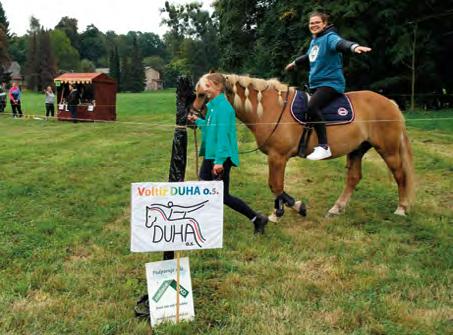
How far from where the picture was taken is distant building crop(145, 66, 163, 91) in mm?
119625

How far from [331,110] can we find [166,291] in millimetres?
3409

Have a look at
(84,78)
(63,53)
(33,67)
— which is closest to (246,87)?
(84,78)

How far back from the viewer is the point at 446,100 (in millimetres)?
22609

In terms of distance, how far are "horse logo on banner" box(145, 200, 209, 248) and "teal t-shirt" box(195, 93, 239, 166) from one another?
142 cm

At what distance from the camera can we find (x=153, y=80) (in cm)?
11694

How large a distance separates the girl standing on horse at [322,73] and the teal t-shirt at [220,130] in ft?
4.60

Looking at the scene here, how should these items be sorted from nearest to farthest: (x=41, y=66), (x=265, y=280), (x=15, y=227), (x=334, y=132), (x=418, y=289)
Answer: (x=418, y=289) < (x=265, y=280) < (x=15, y=227) < (x=334, y=132) < (x=41, y=66)

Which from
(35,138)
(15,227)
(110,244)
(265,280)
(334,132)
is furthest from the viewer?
(35,138)

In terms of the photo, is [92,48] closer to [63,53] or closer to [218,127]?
[63,53]

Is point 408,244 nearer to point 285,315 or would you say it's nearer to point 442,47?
point 285,315

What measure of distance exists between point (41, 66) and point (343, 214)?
288 ft

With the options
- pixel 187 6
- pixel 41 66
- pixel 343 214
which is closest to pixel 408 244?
pixel 343 214

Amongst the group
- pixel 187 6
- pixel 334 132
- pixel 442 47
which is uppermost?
pixel 187 6

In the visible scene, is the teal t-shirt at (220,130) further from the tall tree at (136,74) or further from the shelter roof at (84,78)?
the tall tree at (136,74)
